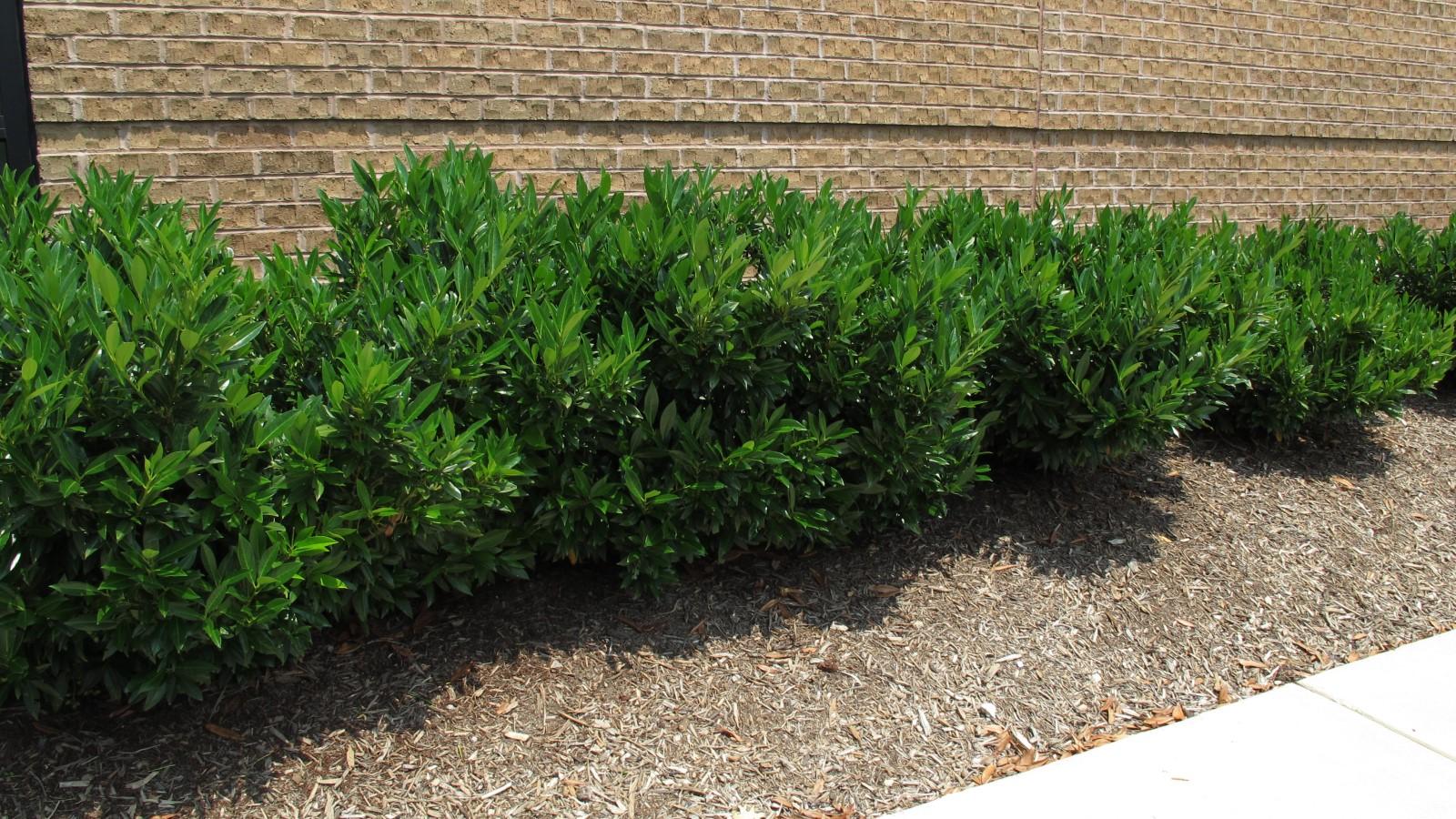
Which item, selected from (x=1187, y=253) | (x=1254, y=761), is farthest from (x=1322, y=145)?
(x=1254, y=761)

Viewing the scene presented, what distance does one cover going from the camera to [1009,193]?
703 cm

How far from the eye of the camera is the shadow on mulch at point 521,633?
3.16m

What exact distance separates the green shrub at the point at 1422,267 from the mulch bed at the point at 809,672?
93.9 inches

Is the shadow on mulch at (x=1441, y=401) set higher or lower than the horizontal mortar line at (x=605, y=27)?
lower

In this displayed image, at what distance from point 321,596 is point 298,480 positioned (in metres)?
0.38

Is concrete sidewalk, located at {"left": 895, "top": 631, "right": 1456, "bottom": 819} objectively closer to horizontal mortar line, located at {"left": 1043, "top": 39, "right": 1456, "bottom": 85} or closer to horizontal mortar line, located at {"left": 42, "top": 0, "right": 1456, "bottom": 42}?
horizontal mortar line, located at {"left": 42, "top": 0, "right": 1456, "bottom": 42}

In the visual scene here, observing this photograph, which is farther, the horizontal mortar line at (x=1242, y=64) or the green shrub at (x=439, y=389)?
the horizontal mortar line at (x=1242, y=64)

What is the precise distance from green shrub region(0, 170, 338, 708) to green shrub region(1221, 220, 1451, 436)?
4179 mm

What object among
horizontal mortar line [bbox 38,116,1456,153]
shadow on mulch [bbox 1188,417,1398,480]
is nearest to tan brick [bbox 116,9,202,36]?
horizontal mortar line [bbox 38,116,1456,153]

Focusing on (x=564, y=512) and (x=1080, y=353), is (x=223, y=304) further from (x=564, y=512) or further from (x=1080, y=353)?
(x=1080, y=353)

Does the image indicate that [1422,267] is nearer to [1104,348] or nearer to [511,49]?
[1104,348]

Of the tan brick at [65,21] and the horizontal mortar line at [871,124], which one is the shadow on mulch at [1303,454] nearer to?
the horizontal mortar line at [871,124]

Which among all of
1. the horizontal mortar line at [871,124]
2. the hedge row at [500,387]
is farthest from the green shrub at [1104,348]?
the horizontal mortar line at [871,124]

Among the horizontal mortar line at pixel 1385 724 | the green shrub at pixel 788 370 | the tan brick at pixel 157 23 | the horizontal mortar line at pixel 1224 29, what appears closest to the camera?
the horizontal mortar line at pixel 1385 724
